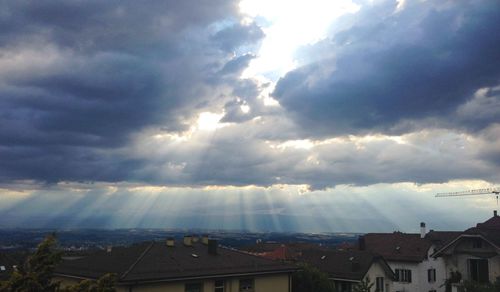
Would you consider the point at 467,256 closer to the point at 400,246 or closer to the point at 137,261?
the point at 400,246

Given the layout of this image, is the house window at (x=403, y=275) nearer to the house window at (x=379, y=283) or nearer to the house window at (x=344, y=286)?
the house window at (x=379, y=283)

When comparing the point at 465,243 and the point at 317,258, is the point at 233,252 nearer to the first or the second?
the point at 317,258

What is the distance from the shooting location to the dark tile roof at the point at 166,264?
2847cm

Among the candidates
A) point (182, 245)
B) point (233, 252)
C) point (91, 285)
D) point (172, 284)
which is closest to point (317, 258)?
point (233, 252)

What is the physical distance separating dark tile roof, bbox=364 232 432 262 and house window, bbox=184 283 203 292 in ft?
103

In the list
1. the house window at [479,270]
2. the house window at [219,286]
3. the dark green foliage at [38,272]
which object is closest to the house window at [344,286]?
the house window at [479,270]

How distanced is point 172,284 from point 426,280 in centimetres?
3549

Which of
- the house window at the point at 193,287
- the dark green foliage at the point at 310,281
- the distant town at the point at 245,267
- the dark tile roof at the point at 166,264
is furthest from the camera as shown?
the dark green foliage at the point at 310,281

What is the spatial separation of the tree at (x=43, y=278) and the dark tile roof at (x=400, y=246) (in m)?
45.0

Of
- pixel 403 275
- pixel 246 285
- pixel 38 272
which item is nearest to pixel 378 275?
pixel 403 275

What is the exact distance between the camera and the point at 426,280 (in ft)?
174

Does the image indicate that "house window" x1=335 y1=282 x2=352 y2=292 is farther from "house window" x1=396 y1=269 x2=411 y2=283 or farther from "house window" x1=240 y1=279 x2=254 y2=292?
"house window" x1=240 y1=279 x2=254 y2=292

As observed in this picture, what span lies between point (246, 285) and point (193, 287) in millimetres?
4743

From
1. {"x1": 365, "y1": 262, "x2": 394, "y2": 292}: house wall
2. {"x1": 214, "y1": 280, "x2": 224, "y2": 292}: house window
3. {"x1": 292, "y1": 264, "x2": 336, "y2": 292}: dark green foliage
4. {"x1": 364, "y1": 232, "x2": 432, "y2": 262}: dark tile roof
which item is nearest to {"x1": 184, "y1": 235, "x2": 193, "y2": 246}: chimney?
{"x1": 214, "y1": 280, "x2": 224, "y2": 292}: house window
